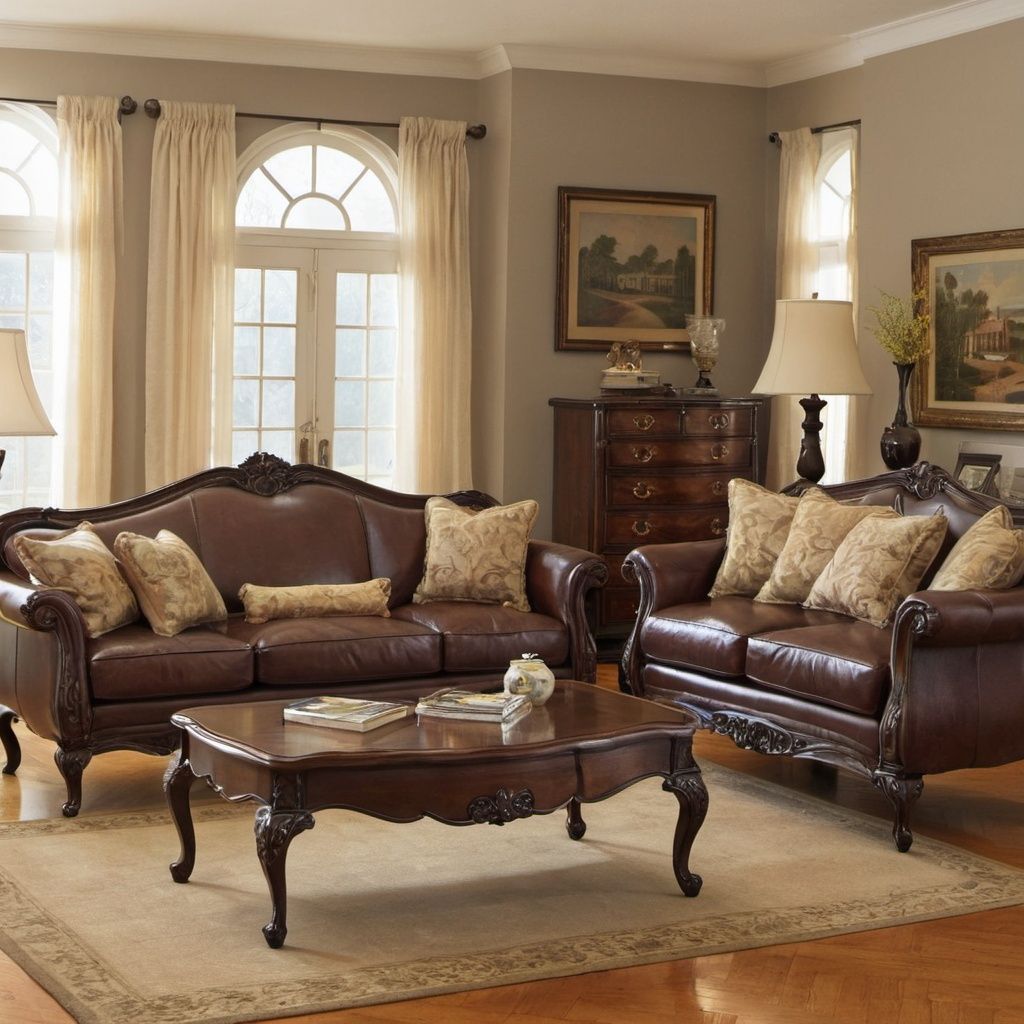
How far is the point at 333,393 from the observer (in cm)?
805

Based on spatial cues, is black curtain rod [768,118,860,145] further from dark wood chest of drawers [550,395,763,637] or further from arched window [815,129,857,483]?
dark wood chest of drawers [550,395,763,637]

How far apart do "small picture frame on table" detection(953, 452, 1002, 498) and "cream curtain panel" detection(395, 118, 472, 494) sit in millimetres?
2586

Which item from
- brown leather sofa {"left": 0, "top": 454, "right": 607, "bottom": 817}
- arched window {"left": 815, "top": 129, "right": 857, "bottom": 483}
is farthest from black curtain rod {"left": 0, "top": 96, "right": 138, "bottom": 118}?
arched window {"left": 815, "top": 129, "right": 857, "bottom": 483}

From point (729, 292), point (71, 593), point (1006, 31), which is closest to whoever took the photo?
point (71, 593)

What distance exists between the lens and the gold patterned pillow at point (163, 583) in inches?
199

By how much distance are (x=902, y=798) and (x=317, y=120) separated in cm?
489

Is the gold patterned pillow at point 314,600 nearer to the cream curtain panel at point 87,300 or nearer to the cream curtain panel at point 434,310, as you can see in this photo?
the cream curtain panel at point 87,300

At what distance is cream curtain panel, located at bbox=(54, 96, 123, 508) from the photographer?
24.2 ft

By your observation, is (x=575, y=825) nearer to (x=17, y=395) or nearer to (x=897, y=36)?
(x=17, y=395)

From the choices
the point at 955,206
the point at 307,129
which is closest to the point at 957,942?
the point at 955,206

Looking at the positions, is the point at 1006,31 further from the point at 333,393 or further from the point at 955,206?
the point at 333,393

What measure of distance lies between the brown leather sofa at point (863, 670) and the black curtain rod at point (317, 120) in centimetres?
316

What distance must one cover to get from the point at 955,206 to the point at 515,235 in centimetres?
224

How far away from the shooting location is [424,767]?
3715 millimetres
